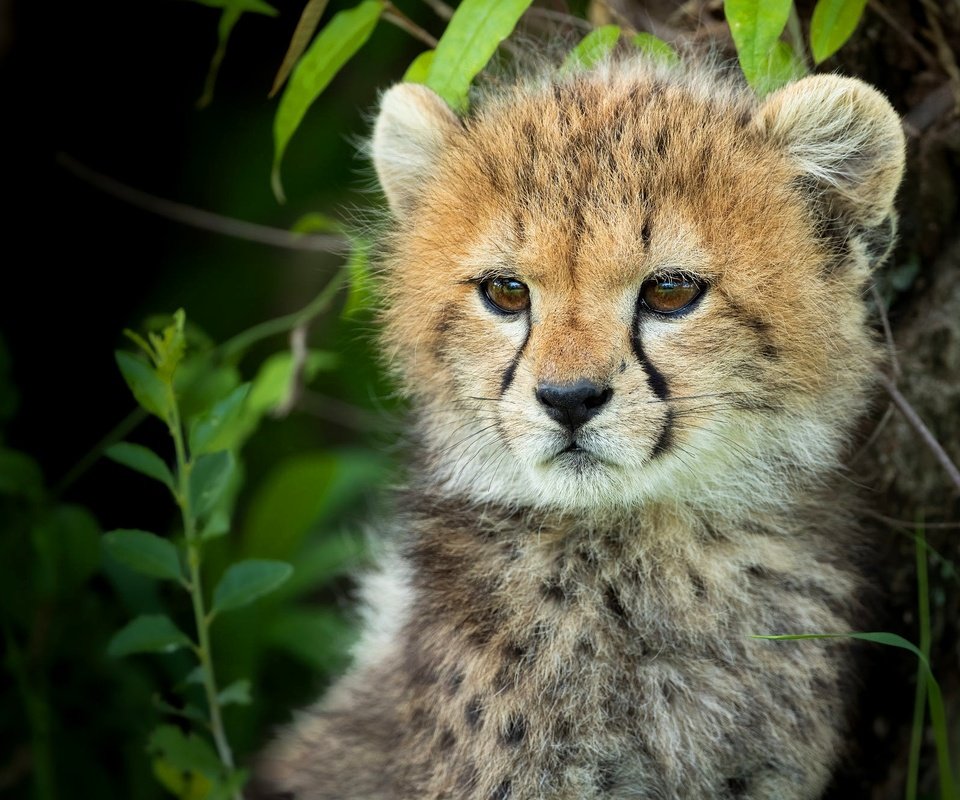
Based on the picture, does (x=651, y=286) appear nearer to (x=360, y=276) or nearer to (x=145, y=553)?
(x=360, y=276)

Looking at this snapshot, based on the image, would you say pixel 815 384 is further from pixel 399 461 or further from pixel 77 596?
pixel 77 596

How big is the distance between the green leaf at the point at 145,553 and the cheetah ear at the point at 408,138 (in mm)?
1249

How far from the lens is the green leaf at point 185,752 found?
3.69 meters

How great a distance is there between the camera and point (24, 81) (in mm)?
6406

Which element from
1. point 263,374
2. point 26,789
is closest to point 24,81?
point 263,374

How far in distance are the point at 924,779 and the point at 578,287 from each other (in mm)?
2177

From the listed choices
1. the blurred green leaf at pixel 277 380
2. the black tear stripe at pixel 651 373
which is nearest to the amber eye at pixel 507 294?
the black tear stripe at pixel 651 373

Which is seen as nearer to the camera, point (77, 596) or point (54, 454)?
point (77, 596)

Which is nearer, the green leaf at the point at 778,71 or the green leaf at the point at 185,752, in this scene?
the green leaf at the point at 778,71

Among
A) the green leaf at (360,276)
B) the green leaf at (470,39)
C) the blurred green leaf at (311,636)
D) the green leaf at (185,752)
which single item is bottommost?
the blurred green leaf at (311,636)

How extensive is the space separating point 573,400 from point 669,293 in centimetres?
40

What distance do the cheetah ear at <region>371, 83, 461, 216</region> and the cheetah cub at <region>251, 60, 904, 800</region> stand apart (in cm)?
2

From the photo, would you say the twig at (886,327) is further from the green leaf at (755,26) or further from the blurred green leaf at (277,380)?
the blurred green leaf at (277,380)

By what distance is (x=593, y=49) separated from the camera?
3.68 meters
